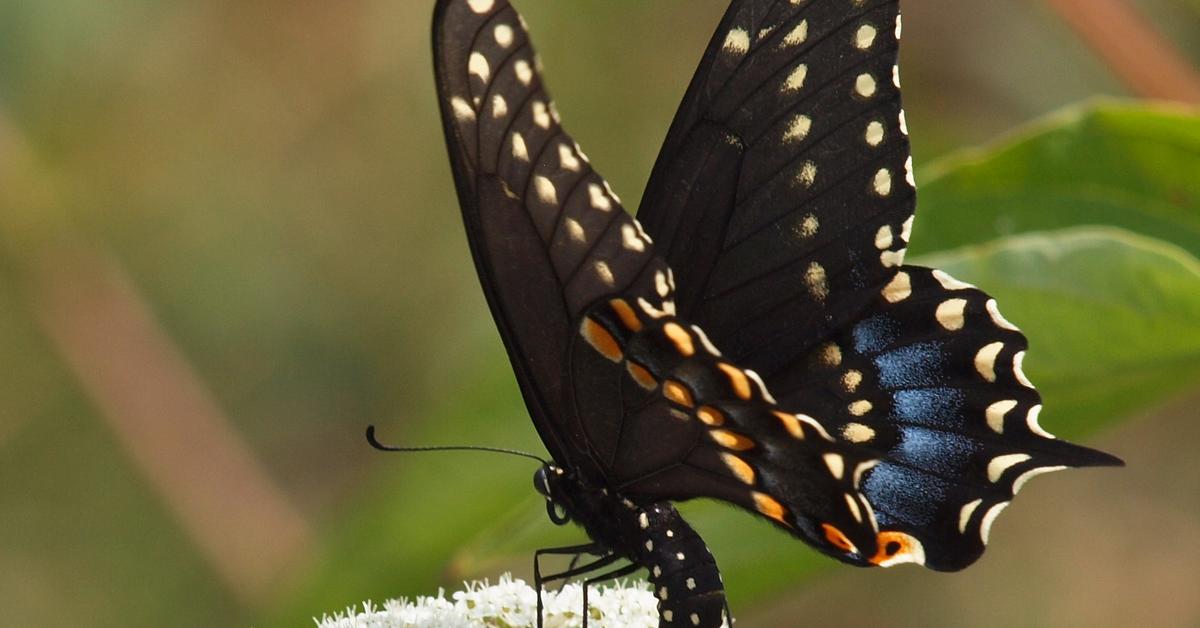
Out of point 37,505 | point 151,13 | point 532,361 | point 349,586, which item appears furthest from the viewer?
point 37,505

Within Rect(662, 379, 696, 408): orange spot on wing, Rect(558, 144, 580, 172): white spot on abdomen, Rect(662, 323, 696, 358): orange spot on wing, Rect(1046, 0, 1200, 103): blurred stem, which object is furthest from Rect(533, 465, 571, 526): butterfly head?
Rect(1046, 0, 1200, 103): blurred stem

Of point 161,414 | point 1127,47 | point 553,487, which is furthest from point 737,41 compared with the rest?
point 161,414

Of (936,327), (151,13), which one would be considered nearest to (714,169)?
(936,327)

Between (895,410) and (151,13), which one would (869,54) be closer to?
(895,410)

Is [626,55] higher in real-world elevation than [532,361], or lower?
higher

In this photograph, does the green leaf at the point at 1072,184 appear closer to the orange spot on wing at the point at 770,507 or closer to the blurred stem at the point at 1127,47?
the blurred stem at the point at 1127,47

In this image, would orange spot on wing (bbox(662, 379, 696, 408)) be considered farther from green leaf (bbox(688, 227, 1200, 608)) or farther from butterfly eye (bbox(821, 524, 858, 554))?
green leaf (bbox(688, 227, 1200, 608))

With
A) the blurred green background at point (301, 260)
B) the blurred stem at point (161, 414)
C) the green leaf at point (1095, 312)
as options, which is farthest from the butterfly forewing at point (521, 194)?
the blurred green background at point (301, 260)
